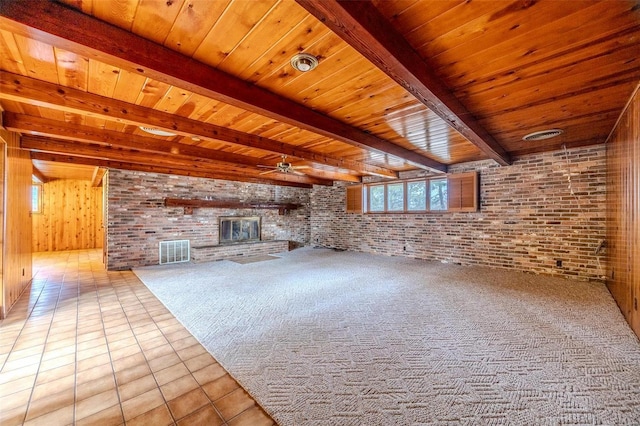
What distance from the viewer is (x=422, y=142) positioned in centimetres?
389

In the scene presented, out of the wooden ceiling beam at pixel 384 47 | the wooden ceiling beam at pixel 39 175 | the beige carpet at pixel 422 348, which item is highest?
the wooden ceiling beam at pixel 39 175

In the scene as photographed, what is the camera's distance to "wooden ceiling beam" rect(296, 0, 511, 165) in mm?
1191

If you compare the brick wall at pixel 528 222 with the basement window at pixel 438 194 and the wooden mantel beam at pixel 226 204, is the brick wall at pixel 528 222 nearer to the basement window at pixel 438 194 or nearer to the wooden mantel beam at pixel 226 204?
the basement window at pixel 438 194

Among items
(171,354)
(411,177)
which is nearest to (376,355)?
(171,354)

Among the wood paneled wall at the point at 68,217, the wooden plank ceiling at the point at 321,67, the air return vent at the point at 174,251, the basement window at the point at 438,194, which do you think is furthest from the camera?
the wood paneled wall at the point at 68,217

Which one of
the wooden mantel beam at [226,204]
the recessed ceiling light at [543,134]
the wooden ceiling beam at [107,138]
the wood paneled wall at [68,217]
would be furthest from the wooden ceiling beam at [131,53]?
the wood paneled wall at [68,217]

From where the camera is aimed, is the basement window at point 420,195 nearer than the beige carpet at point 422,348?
No

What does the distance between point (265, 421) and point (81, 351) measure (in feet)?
6.18

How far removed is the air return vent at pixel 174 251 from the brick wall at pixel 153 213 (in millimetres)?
120

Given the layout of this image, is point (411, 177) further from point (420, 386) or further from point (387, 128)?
point (420, 386)

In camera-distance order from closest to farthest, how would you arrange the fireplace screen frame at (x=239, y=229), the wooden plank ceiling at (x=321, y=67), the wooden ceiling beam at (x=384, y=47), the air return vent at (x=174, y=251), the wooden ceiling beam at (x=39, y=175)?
1. the wooden ceiling beam at (x=384, y=47)
2. the wooden plank ceiling at (x=321, y=67)
3. the air return vent at (x=174, y=251)
4. the wooden ceiling beam at (x=39, y=175)
5. the fireplace screen frame at (x=239, y=229)

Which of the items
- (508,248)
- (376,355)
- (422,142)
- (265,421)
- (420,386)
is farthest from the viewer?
(508,248)

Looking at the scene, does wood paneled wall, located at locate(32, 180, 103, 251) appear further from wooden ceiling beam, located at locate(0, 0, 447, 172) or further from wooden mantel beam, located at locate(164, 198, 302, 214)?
wooden ceiling beam, located at locate(0, 0, 447, 172)

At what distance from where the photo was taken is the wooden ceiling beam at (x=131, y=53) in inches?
50.5
